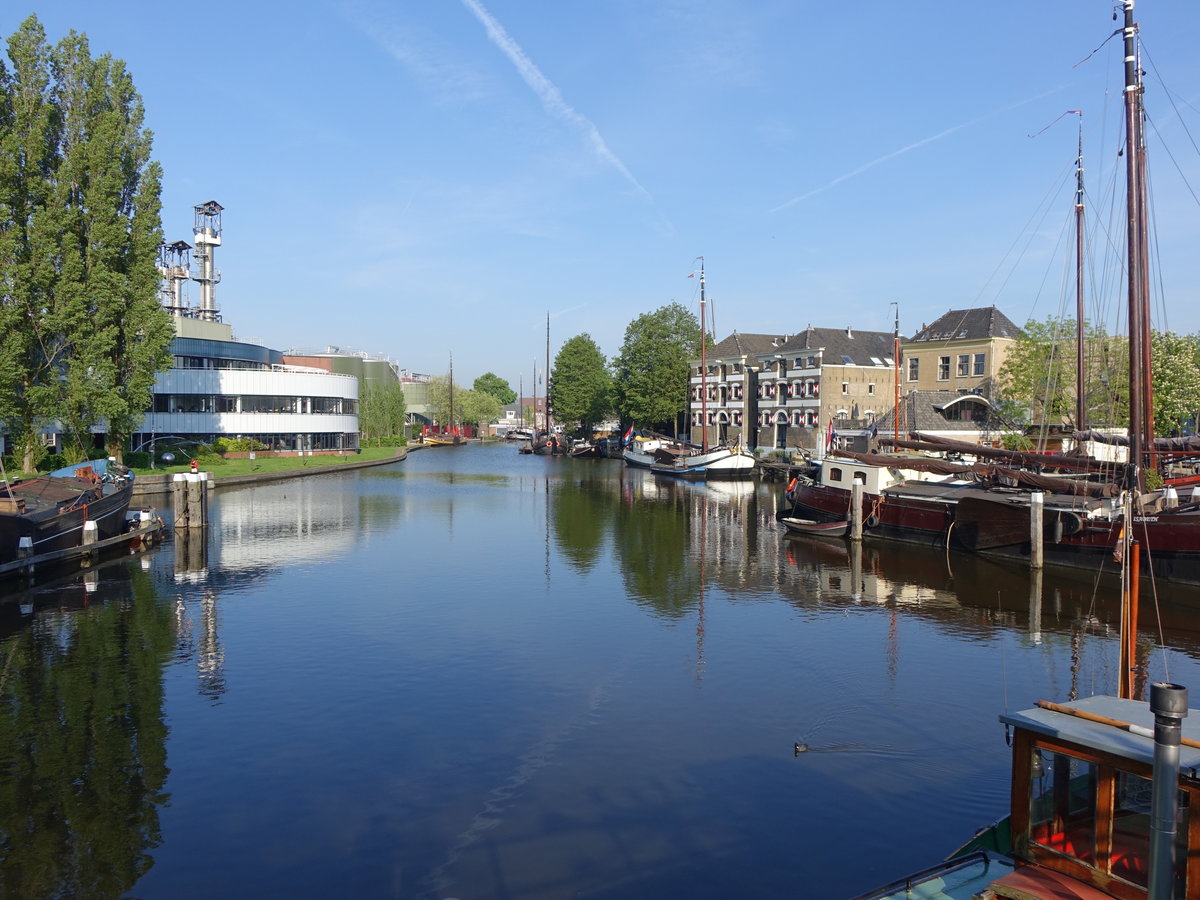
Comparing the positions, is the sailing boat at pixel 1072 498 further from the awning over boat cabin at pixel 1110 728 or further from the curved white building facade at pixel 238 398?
the curved white building facade at pixel 238 398

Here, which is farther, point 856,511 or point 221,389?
point 221,389

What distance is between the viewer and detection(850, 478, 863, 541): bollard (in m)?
42.6

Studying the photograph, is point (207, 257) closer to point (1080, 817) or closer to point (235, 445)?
point (235, 445)

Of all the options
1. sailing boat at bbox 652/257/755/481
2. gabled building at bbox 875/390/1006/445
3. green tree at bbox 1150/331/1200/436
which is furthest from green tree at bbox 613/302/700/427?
green tree at bbox 1150/331/1200/436

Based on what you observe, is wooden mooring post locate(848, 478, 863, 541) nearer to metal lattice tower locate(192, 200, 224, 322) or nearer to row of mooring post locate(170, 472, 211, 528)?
row of mooring post locate(170, 472, 211, 528)

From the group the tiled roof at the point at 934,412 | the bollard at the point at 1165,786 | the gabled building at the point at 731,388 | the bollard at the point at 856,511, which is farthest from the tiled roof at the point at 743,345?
the bollard at the point at 1165,786

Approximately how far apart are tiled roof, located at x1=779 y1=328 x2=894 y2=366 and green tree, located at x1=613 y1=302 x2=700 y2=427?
19893mm

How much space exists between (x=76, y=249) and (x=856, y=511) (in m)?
47.0

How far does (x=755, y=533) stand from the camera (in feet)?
149

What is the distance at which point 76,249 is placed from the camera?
169 ft

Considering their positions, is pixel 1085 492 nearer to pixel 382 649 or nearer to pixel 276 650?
pixel 382 649

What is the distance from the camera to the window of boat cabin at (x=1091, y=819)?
8.45 m

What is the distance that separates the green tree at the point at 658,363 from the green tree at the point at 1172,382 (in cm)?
5583

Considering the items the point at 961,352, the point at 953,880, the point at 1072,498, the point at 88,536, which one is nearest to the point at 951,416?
the point at 961,352
